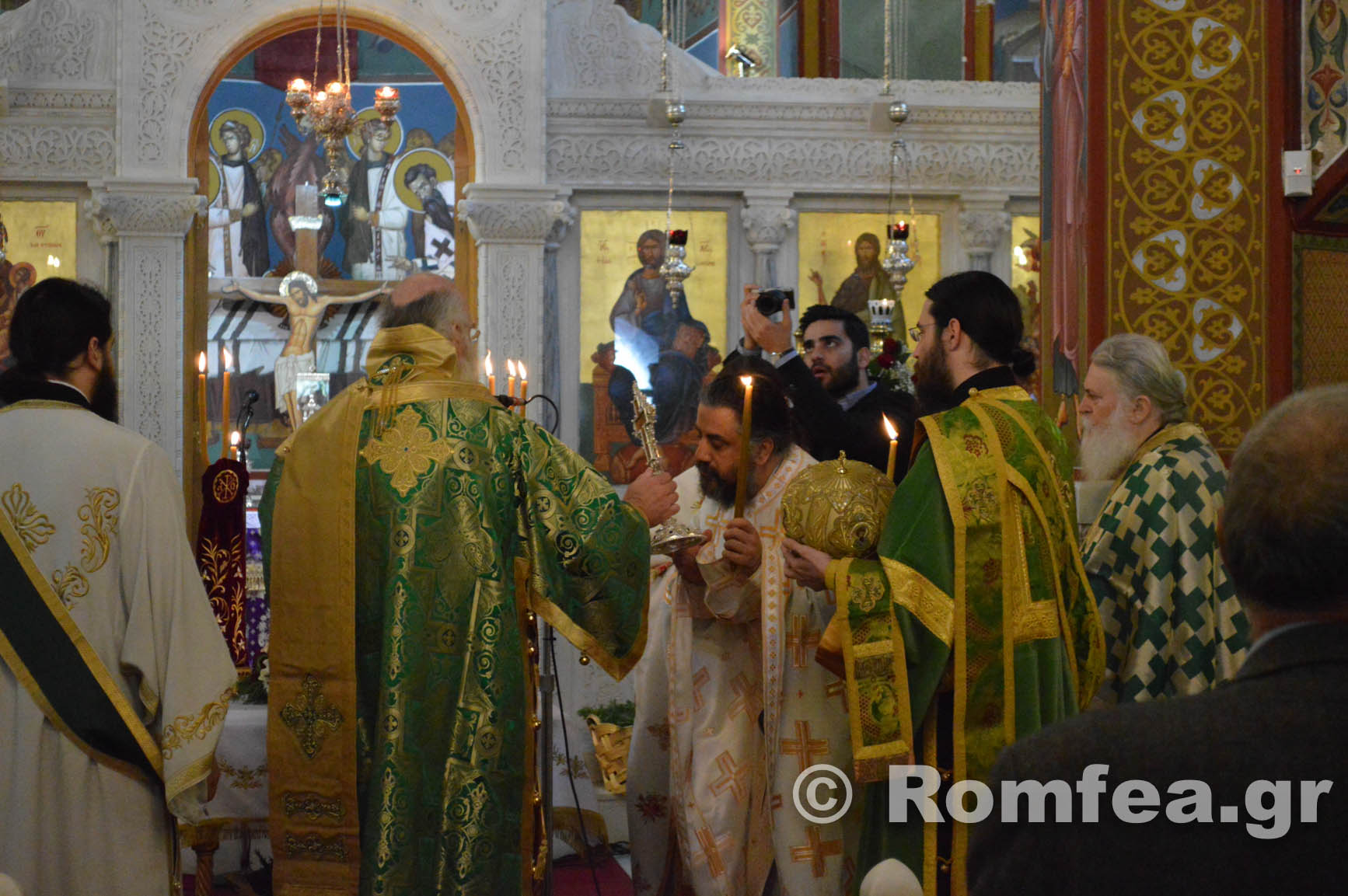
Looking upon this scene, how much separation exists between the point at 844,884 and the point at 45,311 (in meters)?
2.22

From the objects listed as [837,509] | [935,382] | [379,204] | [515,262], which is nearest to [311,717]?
[837,509]

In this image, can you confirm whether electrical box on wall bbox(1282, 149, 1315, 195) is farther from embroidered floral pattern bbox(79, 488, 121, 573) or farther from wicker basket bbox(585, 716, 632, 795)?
embroidered floral pattern bbox(79, 488, 121, 573)

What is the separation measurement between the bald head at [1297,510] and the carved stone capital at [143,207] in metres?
8.48

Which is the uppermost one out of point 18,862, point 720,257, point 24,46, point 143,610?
point 24,46

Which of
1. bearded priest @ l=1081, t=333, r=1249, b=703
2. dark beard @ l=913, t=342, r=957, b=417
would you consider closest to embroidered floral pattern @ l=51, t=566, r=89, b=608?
dark beard @ l=913, t=342, r=957, b=417

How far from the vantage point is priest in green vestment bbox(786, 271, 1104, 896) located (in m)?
2.96

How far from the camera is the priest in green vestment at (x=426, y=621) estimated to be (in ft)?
10.5

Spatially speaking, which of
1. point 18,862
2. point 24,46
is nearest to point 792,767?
point 18,862

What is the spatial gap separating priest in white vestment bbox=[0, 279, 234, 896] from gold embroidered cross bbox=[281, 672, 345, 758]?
30 centimetres

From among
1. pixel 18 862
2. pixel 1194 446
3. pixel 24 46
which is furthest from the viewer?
pixel 24 46

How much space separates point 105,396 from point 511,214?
6034 millimetres

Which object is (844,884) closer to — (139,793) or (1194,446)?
(1194,446)

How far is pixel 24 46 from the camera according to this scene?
886cm

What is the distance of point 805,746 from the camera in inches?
137
